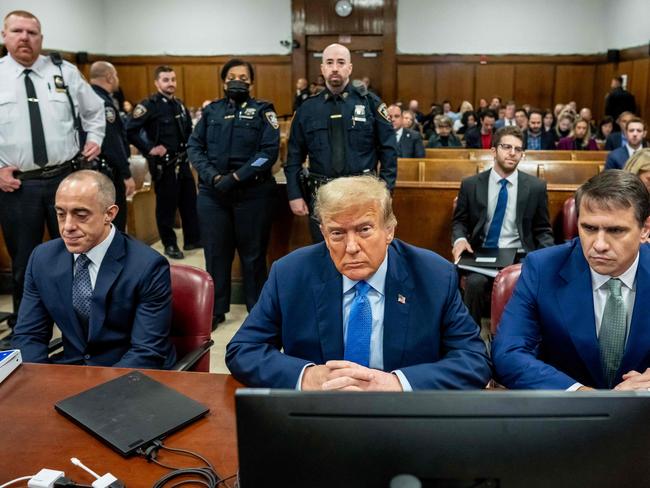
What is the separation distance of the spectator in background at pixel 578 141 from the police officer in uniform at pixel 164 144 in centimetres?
529

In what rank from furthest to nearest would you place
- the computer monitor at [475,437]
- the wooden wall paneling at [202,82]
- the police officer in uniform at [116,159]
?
the wooden wall paneling at [202,82] → the police officer in uniform at [116,159] → the computer monitor at [475,437]

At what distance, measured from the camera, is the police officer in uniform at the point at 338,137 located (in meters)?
3.90

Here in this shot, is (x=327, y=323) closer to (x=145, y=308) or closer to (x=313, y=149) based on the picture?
(x=145, y=308)

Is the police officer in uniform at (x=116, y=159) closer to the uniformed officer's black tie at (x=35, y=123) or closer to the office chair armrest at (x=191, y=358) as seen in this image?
the uniformed officer's black tie at (x=35, y=123)

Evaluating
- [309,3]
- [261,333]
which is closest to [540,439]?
[261,333]

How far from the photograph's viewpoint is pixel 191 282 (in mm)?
2201

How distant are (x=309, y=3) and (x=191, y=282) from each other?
12425mm

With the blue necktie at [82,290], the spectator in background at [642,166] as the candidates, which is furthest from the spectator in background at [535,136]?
the blue necktie at [82,290]

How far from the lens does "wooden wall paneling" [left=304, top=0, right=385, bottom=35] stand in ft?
44.0

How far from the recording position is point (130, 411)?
150 centimetres

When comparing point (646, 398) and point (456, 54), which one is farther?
point (456, 54)

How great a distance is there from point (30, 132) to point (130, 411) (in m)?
2.47

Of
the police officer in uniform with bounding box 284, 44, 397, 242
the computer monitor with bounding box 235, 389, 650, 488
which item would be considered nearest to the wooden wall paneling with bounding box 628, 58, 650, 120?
the police officer in uniform with bounding box 284, 44, 397, 242

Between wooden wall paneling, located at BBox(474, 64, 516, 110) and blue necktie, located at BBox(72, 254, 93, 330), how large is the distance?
42.8 feet
